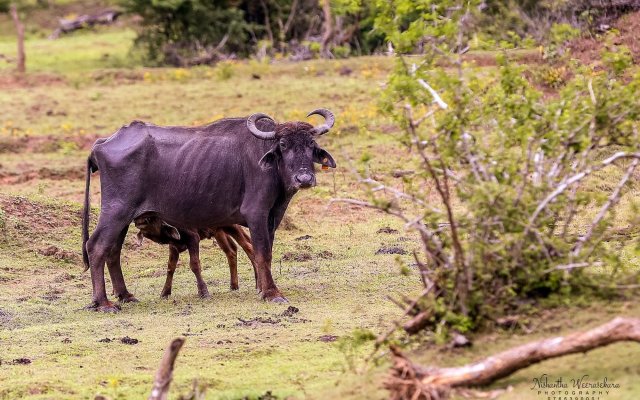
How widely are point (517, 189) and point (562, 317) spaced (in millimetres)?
806

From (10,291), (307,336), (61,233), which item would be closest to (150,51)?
(61,233)

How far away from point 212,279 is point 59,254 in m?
2.12

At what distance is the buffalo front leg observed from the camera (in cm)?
1059

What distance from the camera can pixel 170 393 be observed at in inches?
299

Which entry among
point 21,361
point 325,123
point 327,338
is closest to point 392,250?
point 325,123

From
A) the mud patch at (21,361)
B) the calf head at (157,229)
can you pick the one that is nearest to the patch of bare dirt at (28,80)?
the calf head at (157,229)

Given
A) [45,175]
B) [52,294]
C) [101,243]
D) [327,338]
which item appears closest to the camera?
[327,338]

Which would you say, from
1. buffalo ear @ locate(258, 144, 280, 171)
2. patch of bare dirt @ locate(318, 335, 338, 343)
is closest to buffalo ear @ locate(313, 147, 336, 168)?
buffalo ear @ locate(258, 144, 280, 171)

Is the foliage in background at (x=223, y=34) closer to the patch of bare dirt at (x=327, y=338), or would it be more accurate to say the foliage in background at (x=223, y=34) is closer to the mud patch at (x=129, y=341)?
the mud patch at (x=129, y=341)

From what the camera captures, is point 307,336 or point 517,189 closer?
point 517,189

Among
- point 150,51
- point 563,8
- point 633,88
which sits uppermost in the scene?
point 633,88

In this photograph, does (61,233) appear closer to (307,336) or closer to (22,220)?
(22,220)

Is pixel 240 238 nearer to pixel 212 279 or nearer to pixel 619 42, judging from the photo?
pixel 212 279

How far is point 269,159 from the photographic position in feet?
35.6
